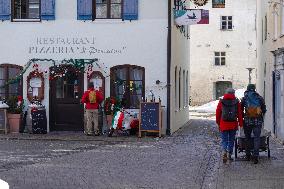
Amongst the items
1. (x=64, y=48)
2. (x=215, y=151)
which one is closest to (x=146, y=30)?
(x=64, y=48)

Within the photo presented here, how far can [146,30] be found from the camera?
78.1 ft

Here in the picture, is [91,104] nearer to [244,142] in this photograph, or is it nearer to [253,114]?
[244,142]

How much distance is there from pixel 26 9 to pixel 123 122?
18.2ft

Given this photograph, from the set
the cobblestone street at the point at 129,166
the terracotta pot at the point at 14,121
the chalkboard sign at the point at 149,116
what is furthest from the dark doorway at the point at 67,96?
the cobblestone street at the point at 129,166

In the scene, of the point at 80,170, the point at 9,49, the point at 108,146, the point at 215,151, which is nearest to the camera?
the point at 80,170

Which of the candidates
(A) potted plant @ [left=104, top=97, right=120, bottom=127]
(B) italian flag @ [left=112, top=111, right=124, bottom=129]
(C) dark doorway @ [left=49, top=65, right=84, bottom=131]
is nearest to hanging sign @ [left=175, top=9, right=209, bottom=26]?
(A) potted plant @ [left=104, top=97, right=120, bottom=127]

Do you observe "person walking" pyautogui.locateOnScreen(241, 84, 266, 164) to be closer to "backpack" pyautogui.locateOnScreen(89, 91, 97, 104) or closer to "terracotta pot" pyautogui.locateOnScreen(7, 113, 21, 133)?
"backpack" pyautogui.locateOnScreen(89, 91, 97, 104)

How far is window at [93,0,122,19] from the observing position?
24.0 metres

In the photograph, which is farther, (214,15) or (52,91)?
(214,15)

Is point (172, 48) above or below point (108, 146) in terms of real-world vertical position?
above

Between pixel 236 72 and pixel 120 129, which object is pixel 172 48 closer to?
pixel 120 129

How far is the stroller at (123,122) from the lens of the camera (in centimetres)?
2287

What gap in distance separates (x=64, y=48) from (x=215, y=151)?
8.11m

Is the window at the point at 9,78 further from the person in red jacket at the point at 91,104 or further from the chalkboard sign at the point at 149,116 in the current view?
the chalkboard sign at the point at 149,116
